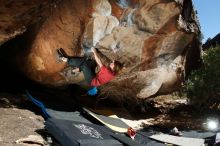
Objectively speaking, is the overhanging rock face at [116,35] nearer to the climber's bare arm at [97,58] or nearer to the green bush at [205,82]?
the climber's bare arm at [97,58]

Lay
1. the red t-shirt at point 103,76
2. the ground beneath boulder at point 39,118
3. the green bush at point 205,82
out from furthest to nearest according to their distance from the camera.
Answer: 1. the green bush at point 205,82
2. the red t-shirt at point 103,76
3. the ground beneath boulder at point 39,118

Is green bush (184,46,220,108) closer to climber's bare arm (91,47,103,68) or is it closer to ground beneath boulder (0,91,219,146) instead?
ground beneath boulder (0,91,219,146)

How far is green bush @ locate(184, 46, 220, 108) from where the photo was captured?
1369cm

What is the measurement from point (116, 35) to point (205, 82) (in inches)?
202

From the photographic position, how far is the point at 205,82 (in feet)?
45.3

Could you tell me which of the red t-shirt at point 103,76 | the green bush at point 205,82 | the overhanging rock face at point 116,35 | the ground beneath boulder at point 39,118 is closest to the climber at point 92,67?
the red t-shirt at point 103,76

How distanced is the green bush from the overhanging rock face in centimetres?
217

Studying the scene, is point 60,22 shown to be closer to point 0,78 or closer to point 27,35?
point 27,35

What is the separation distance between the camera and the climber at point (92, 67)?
406 inches

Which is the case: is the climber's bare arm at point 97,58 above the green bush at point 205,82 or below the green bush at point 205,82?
below

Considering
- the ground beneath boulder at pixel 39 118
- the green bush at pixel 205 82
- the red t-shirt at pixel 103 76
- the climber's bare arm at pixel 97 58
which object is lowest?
the ground beneath boulder at pixel 39 118

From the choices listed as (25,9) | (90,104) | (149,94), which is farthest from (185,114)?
(25,9)

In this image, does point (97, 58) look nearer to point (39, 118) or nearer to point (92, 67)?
point (92, 67)

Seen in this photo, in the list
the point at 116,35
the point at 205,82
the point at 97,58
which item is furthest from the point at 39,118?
the point at 205,82
